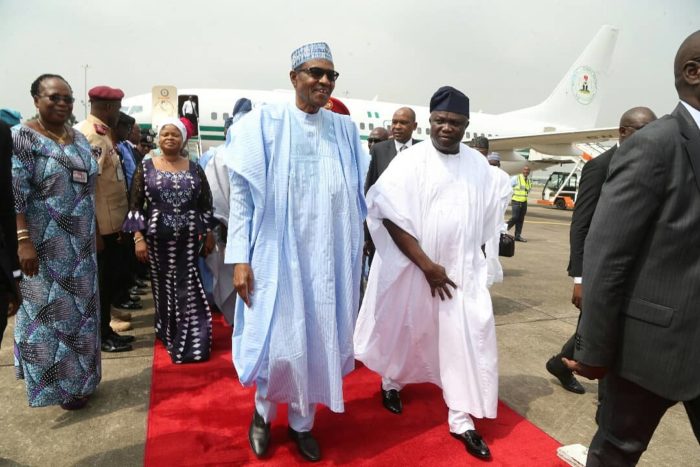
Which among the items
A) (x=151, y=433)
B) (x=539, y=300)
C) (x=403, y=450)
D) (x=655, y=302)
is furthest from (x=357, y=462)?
(x=539, y=300)

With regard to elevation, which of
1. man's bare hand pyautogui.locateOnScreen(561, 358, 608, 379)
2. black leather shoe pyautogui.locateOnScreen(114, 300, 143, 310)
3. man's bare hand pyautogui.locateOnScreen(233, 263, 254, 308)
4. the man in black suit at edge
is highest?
the man in black suit at edge

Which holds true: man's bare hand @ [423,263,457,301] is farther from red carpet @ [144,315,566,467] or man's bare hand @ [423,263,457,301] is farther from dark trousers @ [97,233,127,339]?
dark trousers @ [97,233,127,339]

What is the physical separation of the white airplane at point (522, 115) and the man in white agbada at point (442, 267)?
6.34m

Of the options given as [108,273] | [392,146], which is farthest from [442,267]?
[108,273]

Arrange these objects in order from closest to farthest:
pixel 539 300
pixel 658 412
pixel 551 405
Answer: pixel 658 412, pixel 551 405, pixel 539 300

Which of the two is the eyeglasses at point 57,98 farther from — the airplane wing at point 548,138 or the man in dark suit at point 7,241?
the airplane wing at point 548,138

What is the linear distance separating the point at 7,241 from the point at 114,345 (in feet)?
6.70

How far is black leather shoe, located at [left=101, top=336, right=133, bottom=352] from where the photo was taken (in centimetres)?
356

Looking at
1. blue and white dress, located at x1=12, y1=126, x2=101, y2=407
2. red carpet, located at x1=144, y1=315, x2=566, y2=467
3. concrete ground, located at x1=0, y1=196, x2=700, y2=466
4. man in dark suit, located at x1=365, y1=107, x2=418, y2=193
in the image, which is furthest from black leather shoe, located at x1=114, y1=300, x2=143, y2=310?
man in dark suit, located at x1=365, y1=107, x2=418, y2=193

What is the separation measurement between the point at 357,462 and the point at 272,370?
64 cm

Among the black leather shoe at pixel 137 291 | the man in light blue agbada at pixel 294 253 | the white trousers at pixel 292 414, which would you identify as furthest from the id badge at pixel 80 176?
the black leather shoe at pixel 137 291

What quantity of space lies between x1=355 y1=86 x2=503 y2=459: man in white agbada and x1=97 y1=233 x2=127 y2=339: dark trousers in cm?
216

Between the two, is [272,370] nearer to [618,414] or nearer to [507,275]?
[618,414]

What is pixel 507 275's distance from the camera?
702 centimetres
